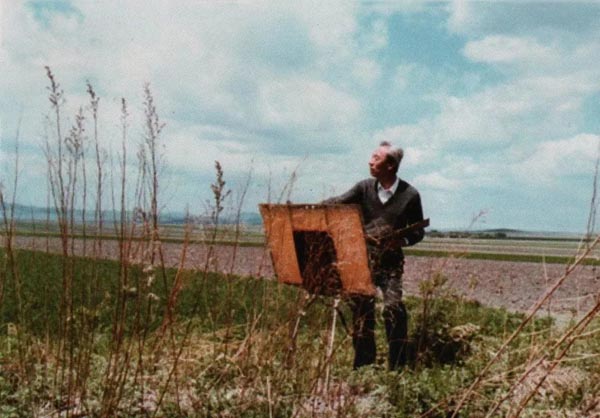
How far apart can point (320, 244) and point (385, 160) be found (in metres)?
1.59

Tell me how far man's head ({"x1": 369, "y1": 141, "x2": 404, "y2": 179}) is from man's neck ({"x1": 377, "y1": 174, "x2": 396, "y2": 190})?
0.02 metres

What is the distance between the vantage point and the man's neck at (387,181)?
222 inches

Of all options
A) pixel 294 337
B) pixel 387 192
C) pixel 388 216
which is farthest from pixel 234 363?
pixel 387 192

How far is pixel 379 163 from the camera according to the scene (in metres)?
5.55

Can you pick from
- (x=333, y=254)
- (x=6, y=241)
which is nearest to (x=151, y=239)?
(x=6, y=241)

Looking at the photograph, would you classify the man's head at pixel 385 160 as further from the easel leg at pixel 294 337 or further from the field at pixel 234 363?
the easel leg at pixel 294 337

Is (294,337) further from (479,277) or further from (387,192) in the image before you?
(479,277)

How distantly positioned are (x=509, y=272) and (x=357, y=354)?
55.4 feet

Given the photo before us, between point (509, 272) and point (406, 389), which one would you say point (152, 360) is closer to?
point (406, 389)

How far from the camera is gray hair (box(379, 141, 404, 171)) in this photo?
5.55 metres

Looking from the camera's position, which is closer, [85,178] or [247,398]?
[85,178]

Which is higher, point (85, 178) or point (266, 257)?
point (85, 178)

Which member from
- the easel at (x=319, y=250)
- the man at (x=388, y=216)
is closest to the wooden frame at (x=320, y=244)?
the easel at (x=319, y=250)

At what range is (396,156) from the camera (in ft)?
18.3
